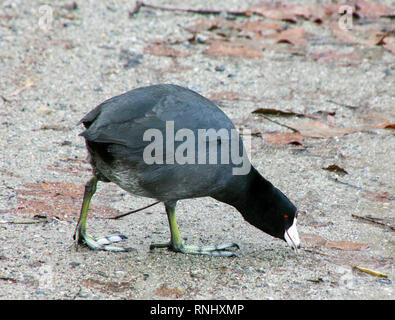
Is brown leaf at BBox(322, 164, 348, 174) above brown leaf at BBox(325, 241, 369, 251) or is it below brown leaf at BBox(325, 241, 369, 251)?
below

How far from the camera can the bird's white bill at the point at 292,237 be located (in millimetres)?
4191

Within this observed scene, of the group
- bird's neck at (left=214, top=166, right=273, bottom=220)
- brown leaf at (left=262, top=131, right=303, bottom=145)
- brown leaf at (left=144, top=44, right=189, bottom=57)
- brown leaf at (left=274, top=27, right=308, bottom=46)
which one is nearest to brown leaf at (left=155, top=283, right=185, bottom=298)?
bird's neck at (left=214, top=166, right=273, bottom=220)

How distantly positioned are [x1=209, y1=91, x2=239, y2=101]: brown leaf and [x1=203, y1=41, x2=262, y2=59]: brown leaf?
32.2 inches

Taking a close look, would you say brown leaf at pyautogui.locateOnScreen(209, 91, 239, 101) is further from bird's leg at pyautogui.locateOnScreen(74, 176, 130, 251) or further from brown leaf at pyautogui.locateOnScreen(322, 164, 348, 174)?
bird's leg at pyautogui.locateOnScreen(74, 176, 130, 251)

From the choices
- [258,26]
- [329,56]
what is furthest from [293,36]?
[329,56]

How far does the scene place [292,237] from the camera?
4219mm

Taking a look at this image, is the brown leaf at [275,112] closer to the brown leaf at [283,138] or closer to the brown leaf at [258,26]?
the brown leaf at [283,138]

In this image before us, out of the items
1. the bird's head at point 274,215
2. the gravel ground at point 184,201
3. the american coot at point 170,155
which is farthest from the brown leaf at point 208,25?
the bird's head at point 274,215

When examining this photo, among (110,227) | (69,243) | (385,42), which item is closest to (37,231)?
(69,243)

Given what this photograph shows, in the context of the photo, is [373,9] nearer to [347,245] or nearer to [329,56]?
[329,56]

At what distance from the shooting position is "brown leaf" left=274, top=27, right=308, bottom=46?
754cm

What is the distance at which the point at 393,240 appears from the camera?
4387 mm
